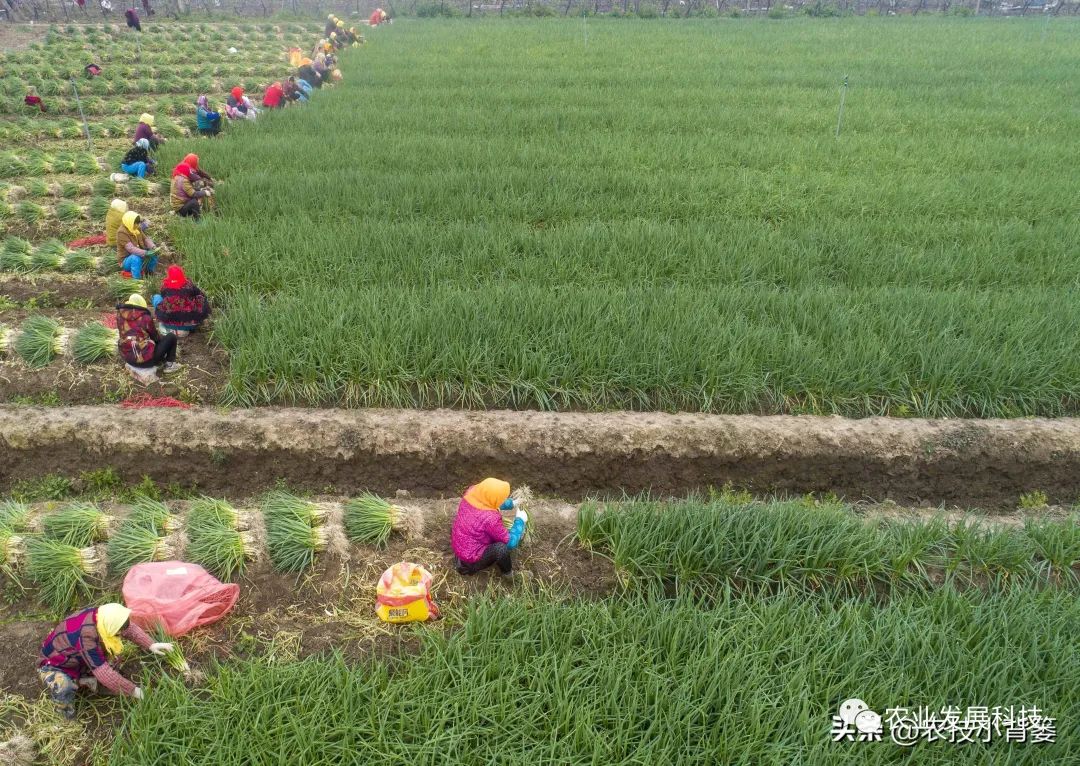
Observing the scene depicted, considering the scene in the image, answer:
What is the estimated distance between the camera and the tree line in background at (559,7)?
20.6m

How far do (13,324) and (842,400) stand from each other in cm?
573

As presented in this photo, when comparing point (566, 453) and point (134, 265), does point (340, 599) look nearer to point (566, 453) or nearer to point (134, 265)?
point (566, 453)

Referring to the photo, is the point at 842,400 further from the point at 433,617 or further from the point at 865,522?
the point at 433,617

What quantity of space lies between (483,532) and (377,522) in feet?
1.94

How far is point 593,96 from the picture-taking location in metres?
10.3

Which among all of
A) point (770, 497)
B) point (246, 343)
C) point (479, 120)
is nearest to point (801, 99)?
point (479, 120)

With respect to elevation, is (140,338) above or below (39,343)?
above

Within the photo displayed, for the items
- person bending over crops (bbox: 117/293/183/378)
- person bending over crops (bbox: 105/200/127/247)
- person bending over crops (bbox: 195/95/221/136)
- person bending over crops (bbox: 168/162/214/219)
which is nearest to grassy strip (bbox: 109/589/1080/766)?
person bending over crops (bbox: 117/293/183/378)

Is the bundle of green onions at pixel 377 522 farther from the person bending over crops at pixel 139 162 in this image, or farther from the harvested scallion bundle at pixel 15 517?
the person bending over crops at pixel 139 162

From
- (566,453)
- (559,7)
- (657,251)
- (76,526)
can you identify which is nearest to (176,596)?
(76,526)

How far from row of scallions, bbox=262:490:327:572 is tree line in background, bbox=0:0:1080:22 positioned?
74.1 ft

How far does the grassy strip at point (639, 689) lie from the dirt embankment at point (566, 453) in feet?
3.96

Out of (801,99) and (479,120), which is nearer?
(479,120)

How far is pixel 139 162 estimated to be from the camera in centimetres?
760
